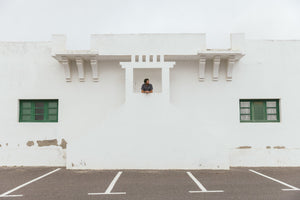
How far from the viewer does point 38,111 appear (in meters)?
10.7

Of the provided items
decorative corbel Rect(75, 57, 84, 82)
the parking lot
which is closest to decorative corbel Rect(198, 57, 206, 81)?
the parking lot

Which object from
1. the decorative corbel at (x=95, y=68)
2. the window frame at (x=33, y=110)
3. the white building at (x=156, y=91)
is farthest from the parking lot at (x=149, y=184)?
the decorative corbel at (x=95, y=68)

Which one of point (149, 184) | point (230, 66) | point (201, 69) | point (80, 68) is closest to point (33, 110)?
point (80, 68)

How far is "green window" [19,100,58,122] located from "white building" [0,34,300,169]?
0.14 feet

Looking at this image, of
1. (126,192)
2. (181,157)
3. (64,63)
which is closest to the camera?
(126,192)

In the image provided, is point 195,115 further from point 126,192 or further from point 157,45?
point 126,192

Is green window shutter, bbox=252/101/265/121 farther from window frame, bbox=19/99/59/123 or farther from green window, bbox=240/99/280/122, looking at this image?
window frame, bbox=19/99/59/123

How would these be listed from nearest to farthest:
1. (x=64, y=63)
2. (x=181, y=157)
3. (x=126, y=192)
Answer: (x=126, y=192) < (x=181, y=157) < (x=64, y=63)

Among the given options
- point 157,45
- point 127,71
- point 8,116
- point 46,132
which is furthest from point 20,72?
point 157,45

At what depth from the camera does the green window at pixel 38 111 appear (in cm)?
1063

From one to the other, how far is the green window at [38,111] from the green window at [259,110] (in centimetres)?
776

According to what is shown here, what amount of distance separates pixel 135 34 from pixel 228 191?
696cm

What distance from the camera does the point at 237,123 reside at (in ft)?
33.9

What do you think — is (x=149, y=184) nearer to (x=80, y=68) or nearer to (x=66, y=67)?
(x=80, y=68)
